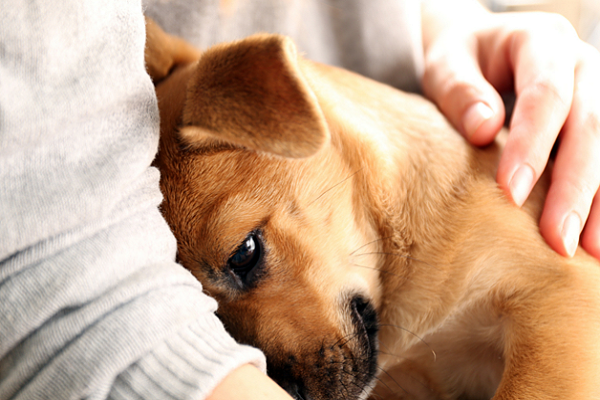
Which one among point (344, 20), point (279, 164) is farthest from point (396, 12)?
point (279, 164)

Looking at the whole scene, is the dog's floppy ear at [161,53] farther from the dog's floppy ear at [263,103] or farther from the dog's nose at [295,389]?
the dog's nose at [295,389]

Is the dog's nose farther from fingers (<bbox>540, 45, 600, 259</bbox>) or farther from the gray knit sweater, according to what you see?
fingers (<bbox>540, 45, 600, 259</bbox>)

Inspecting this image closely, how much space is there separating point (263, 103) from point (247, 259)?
1.50ft

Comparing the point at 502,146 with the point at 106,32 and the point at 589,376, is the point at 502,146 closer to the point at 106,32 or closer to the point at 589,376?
the point at 589,376

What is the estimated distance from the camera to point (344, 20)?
7.27 feet

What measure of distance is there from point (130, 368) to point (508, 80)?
182cm

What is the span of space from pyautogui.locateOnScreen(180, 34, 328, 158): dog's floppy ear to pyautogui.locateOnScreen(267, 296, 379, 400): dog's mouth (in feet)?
1.98

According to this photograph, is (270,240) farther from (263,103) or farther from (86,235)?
(86,235)

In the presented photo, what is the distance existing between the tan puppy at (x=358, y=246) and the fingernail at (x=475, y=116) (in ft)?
0.20

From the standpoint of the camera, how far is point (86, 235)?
2.70 feet

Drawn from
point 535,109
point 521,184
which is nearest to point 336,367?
point 521,184

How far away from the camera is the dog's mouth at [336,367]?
128 cm

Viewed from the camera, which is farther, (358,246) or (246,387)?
(358,246)

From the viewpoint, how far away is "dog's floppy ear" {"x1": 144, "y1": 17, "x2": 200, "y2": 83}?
165 centimetres
